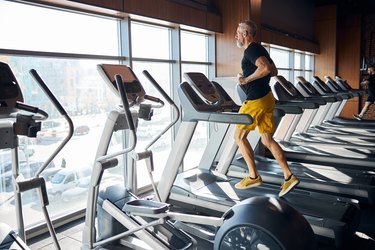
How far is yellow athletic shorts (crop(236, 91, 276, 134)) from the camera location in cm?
340

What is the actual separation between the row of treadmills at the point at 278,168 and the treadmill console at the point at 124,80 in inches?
20.7

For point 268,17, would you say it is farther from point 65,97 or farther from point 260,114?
point 65,97

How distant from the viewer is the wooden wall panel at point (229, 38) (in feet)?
17.5

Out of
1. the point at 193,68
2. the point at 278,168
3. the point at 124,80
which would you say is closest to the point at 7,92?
the point at 124,80

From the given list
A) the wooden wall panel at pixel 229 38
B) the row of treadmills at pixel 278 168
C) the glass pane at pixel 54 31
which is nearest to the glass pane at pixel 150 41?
the glass pane at pixel 54 31

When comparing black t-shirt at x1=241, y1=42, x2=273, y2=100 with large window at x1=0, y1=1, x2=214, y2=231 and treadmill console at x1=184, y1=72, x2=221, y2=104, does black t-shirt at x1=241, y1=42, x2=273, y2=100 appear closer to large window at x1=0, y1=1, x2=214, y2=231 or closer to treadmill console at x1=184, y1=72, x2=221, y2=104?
treadmill console at x1=184, y1=72, x2=221, y2=104

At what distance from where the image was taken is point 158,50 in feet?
15.6

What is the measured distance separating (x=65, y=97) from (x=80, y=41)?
2.02ft

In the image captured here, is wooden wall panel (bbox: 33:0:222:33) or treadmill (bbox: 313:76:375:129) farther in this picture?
treadmill (bbox: 313:76:375:129)

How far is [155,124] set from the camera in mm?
4797

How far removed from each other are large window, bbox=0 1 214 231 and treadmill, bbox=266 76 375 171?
5.76ft

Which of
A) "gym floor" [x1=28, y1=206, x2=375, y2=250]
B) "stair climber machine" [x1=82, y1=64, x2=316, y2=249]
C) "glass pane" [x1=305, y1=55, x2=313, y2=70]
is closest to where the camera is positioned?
"stair climber machine" [x1=82, y1=64, x2=316, y2=249]

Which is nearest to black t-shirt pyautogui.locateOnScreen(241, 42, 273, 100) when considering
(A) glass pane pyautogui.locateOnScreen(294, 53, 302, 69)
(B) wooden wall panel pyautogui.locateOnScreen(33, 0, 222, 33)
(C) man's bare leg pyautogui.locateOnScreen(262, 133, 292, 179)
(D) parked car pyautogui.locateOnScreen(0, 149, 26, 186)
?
(C) man's bare leg pyautogui.locateOnScreen(262, 133, 292, 179)

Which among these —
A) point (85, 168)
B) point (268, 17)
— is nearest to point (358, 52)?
point (268, 17)
